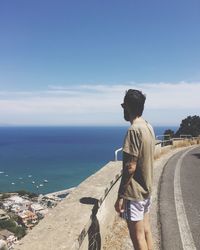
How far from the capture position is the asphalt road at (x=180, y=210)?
5246 millimetres

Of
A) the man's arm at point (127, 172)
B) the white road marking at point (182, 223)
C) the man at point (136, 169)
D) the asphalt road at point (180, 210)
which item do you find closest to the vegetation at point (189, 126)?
the asphalt road at point (180, 210)

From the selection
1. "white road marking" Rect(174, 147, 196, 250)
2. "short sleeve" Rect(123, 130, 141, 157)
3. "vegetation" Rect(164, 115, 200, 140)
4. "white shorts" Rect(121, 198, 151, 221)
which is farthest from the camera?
"vegetation" Rect(164, 115, 200, 140)

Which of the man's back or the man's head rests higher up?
the man's head

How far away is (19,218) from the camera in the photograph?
35.7 metres

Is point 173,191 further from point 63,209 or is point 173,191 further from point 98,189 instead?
point 63,209

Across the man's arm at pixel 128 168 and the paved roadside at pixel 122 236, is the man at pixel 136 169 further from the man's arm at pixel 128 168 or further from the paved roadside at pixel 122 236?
the paved roadside at pixel 122 236

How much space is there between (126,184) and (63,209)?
1.02m

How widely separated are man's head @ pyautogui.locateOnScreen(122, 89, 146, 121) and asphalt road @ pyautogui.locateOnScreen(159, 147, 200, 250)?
239cm

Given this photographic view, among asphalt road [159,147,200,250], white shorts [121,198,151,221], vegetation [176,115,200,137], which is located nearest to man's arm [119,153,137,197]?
white shorts [121,198,151,221]

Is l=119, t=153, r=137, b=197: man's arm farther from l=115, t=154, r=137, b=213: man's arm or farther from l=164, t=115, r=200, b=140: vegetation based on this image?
l=164, t=115, r=200, b=140: vegetation

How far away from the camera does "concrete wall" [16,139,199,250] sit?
9.97 ft

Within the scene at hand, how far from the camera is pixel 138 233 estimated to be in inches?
145

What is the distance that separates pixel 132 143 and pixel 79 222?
1026 millimetres

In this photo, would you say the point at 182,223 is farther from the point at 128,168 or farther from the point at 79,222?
the point at 128,168
